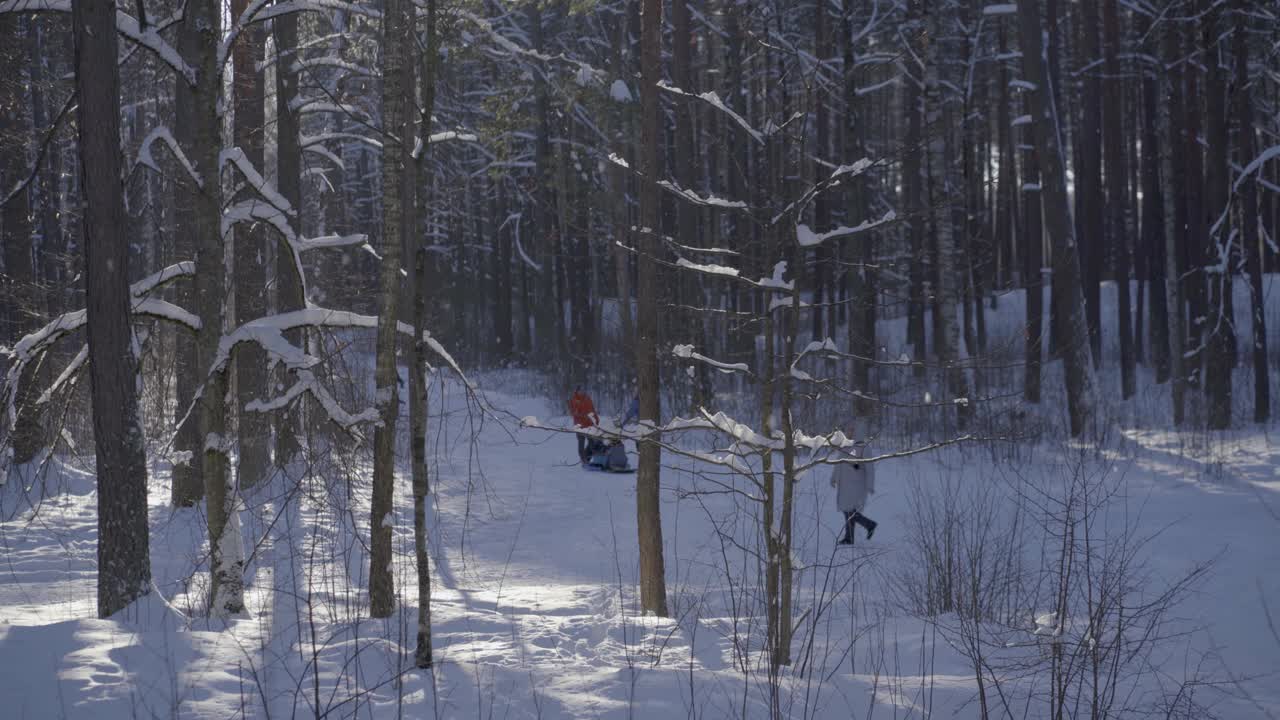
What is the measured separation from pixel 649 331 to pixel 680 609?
2515mm

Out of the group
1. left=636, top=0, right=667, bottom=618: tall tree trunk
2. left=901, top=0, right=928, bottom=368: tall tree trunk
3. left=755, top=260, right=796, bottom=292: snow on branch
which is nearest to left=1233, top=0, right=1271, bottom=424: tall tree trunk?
left=901, top=0, right=928, bottom=368: tall tree trunk

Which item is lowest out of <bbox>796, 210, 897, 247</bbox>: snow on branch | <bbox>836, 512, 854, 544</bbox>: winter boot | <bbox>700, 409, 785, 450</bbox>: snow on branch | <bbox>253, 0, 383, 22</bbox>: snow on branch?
<bbox>836, 512, 854, 544</bbox>: winter boot

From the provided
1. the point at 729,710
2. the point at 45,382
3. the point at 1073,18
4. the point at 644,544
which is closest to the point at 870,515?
the point at 644,544

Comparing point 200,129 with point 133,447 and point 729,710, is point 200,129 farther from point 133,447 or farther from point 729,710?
point 729,710

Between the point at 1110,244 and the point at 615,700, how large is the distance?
4073 cm

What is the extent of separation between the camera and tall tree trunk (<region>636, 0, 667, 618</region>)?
297 inches

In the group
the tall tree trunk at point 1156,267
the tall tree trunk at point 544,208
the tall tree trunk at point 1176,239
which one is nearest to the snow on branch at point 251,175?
the tall tree trunk at point 544,208

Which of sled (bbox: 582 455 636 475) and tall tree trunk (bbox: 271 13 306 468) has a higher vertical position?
tall tree trunk (bbox: 271 13 306 468)

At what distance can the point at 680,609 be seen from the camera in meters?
8.02

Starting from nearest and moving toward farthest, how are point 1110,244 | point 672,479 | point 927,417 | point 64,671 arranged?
1. point 64,671
2. point 672,479
3. point 927,417
4. point 1110,244

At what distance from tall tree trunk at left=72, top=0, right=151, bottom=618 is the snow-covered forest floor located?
35 centimetres

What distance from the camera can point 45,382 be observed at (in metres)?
8.69

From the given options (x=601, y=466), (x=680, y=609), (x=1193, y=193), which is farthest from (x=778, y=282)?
(x=1193, y=193)

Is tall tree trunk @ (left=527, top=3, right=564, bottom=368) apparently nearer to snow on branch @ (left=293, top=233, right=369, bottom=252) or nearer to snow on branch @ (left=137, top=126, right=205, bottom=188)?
snow on branch @ (left=293, top=233, right=369, bottom=252)
